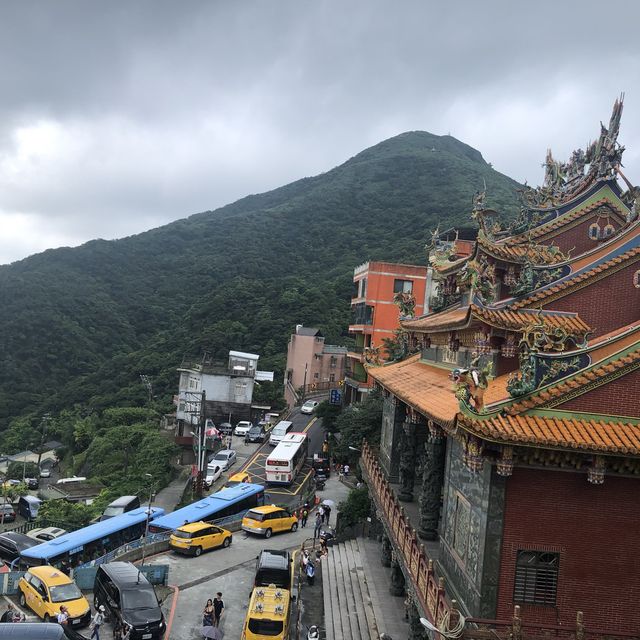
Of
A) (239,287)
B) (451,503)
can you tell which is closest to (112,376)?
(239,287)

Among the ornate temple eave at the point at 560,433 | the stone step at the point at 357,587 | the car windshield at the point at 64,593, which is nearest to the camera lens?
the ornate temple eave at the point at 560,433

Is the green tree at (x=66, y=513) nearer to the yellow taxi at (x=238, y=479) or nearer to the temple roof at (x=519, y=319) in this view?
the yellow taxi at (x=238, y=479)

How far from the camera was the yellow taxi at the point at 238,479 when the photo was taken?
39.6 metres

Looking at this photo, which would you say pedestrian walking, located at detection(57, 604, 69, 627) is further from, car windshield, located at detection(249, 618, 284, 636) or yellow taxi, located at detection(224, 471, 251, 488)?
yellow taxi, located at detection(224, 471, 251, 488)

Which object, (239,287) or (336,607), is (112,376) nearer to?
(239,287)

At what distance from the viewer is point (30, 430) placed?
7588cm

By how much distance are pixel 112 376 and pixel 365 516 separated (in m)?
65.9

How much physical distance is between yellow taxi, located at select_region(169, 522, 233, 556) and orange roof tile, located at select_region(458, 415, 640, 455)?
774 inches

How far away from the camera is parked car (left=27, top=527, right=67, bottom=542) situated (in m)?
33.1

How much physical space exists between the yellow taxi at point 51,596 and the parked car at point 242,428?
35908 millimetres

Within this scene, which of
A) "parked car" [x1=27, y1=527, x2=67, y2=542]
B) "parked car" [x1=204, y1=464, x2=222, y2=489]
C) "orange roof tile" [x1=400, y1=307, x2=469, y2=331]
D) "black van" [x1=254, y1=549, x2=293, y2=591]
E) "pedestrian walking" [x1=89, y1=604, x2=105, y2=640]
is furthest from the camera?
"parked car" [x1=204, y1=464, x2=222, y2=489]

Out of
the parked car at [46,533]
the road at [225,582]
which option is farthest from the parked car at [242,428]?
the road at [225,582]

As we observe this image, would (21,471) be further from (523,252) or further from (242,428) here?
(523,252)

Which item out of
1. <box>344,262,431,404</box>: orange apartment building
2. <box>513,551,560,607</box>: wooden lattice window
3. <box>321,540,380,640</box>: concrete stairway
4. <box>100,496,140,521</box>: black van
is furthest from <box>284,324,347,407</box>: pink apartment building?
<box>513,551,560,607</box>: wooden lattice window
